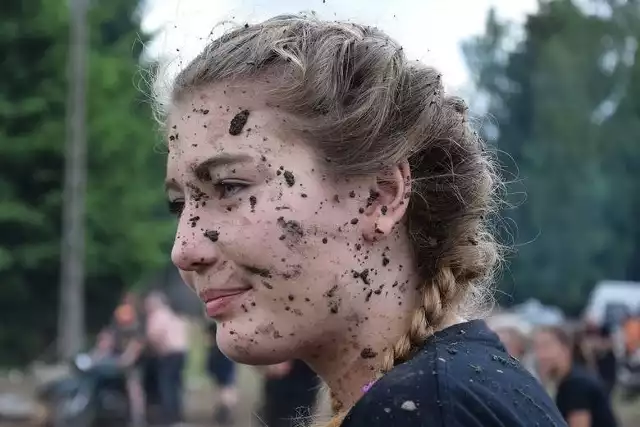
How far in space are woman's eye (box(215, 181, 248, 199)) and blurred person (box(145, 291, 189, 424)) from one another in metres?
10.9

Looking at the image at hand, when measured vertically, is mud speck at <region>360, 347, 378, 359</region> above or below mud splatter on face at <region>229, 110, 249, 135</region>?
below

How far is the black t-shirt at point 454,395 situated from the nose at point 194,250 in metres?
0.36

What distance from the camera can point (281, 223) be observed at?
1689mm

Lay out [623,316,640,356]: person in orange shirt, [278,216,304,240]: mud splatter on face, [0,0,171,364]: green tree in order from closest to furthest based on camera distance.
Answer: [278,216,304,240]: mud splatter on face, [623,316,640,356]: person in orange shirt, [0,0,171,364]: green tree

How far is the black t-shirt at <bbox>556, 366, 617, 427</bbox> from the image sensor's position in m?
6.68

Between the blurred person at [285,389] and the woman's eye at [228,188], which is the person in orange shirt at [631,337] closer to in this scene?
the blurred person at [285,389]

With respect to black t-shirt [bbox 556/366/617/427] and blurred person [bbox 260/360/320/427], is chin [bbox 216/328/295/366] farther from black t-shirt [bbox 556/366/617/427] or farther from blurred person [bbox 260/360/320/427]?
blurred person [bbox 260/360/320/427]

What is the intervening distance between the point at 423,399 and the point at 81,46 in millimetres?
21069

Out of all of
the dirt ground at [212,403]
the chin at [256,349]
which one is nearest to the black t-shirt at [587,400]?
the chin at [256,349]

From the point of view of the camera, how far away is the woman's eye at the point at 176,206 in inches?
72.9

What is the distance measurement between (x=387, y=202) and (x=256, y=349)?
0.33 meters

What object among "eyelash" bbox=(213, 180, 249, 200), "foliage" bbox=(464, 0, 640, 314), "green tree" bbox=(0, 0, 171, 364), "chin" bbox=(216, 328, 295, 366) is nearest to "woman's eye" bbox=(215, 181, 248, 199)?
"eyelash" bbox=(213, 180, 249, 200)

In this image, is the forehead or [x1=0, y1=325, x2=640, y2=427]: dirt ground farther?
[x1=0, y1=325, x2=640, y2=427]: dirt ground

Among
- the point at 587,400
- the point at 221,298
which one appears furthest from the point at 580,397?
the point at 221,298
